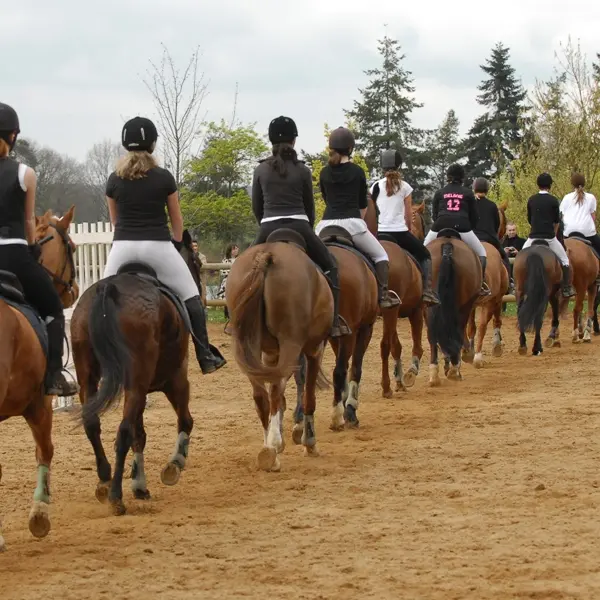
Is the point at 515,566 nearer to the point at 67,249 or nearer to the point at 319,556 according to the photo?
the point at 319,556

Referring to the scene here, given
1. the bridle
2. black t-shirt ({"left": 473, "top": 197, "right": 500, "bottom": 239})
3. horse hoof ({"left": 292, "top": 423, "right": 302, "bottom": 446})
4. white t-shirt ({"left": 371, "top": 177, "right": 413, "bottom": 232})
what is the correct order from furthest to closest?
black t-shirt ({"left": 473, "top": 197, "right": 500, "bottom": 239}) < white t-shirt ({"left": 371, "top": 177, "right": 413, "bottom": 232}) < horse hoof ({"left": 292, "top": 423, "right": 302, "bottom": 446}) < the bridle

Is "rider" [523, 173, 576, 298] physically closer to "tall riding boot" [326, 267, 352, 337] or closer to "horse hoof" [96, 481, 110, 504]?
"tall riding boot" [326, 267, 352, 337]

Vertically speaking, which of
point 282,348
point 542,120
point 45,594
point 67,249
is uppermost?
point 542,120

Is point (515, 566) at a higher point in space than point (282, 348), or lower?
lower

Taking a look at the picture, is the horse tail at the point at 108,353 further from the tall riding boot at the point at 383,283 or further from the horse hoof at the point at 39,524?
the tall riding boot at the point at 383,283

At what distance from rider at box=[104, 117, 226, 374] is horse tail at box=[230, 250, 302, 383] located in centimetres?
81

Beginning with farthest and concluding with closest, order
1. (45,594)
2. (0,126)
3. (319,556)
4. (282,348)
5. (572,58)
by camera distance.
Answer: (572,58) < (282,348) < (0,126) < (319,556) < (45,594)

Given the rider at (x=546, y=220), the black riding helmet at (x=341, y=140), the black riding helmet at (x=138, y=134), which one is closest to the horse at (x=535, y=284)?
the rider at (x=546, y=220)

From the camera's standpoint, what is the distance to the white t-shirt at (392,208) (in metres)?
14.2

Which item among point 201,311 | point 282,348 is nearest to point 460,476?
point 282,348

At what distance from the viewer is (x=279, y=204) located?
10.0m

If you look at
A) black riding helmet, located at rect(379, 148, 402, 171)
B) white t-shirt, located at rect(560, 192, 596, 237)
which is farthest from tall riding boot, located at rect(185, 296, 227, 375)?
white t-shirt, located at rect(560, 192, 596, 237)

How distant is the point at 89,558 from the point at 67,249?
433 cm

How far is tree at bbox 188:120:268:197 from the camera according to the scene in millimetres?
52938
